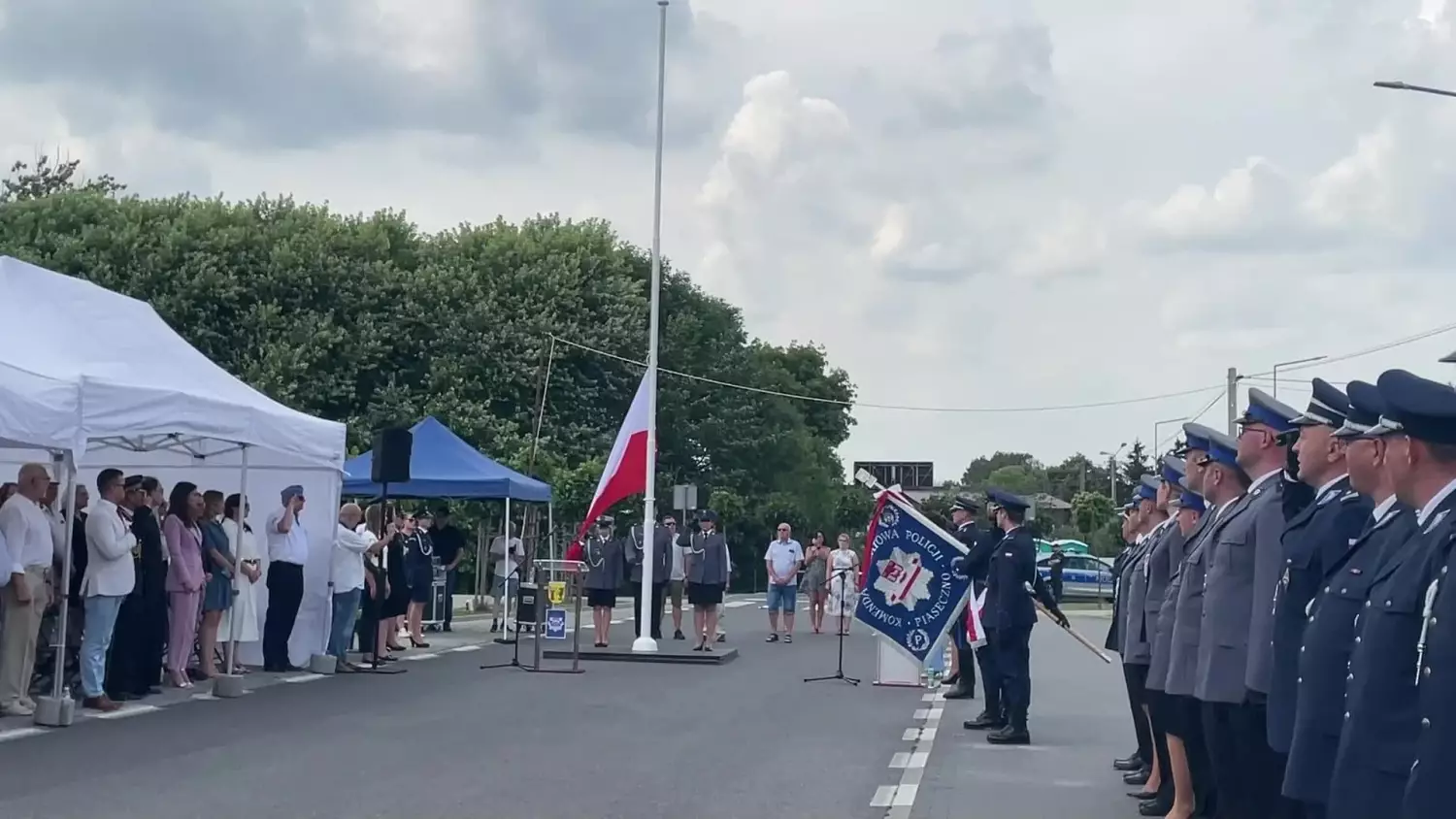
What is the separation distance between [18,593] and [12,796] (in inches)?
156

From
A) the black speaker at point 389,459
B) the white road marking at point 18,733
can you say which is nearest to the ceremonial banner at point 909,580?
the black speaker at point 389,459

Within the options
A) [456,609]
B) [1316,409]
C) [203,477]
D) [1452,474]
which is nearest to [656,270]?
[203,477]

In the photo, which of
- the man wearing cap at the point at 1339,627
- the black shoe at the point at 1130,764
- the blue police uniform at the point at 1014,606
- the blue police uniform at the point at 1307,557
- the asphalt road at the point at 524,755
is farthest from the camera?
the blue police uniform at the point at 1014,606

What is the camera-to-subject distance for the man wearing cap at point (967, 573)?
573 inches

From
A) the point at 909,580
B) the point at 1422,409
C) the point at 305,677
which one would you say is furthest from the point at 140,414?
the point at 1422,409

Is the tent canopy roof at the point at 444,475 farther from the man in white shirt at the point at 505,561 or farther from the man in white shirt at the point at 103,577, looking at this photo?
the man in white shirt at the point at 103,577

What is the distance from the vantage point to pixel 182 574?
1616 centimetres

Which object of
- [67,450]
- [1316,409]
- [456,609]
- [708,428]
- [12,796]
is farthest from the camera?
[708,428]

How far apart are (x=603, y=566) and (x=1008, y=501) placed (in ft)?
37.8

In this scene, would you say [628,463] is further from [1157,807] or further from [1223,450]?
[1223,450]

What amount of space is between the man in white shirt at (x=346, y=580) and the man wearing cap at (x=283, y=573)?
2.49 feet

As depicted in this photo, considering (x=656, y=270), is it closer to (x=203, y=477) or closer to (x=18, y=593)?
(x=203, y=477)

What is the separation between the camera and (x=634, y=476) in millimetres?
23812

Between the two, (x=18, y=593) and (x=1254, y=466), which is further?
(x=18, y=593)
